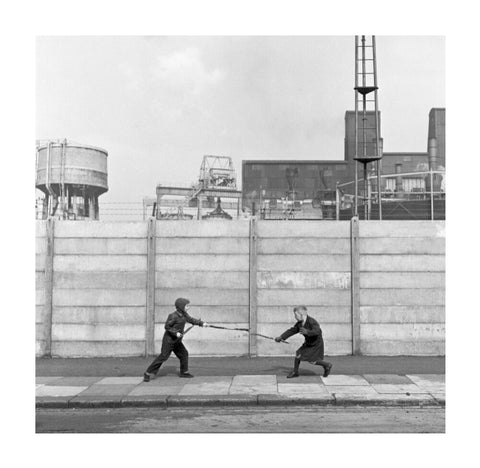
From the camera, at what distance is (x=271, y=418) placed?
8359 mm

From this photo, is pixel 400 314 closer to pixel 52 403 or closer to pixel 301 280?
pixel 301 280

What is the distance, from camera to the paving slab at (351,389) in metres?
9.67

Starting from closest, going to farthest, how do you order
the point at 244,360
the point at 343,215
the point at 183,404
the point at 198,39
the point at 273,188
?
the point at 183,404 < the point at 198,39 < the point at 244,360 < the point at 343,215 < the point at 273,188

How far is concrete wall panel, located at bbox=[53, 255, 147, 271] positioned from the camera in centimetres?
1382

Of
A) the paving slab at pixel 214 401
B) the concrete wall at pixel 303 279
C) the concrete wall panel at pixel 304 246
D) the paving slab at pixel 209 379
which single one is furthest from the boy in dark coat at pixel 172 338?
the concrete wall panel at pixel 304 246

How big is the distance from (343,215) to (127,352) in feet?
80.2

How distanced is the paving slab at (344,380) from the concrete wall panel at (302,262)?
10.4 ft

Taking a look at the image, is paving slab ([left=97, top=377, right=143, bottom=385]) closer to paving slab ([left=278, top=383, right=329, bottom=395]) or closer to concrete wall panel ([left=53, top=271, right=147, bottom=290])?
paving slab ([left=278, top=383, right=329, bottom=395])

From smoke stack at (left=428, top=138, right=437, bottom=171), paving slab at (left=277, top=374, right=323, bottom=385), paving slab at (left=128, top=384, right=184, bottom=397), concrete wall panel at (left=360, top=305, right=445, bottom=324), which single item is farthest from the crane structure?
paving slab at (left=128, top=384, right=184, bottom=397)

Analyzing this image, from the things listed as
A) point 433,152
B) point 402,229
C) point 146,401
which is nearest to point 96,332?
point 146,401

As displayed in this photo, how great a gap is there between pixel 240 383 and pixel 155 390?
156 centimetres

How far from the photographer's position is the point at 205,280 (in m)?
13.7
